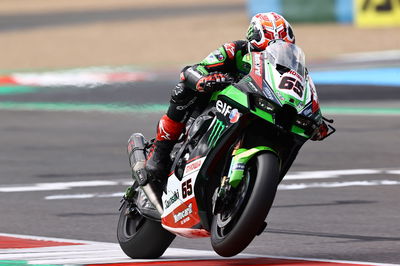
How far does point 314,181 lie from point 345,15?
64.1 ft

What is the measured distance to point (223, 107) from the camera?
7.16m

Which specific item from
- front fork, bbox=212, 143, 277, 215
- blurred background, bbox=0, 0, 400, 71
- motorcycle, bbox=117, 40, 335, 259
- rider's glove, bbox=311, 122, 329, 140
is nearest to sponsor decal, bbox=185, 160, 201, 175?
motorcycle, bbox=117, 40, 335, 259

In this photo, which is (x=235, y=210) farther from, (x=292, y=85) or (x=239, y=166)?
(x=292, y=85)

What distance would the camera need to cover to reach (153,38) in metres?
32.5

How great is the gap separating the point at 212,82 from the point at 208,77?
48mm

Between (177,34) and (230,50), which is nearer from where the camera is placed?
(230,50)

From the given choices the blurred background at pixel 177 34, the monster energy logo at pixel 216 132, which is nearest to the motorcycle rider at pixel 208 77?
the monster energy logo at pixel 216 132

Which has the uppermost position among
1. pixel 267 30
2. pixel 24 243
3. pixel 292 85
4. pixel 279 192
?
pixel 267 30

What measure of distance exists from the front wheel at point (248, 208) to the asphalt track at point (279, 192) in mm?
893

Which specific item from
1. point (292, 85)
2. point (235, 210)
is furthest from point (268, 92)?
point (235, 210)

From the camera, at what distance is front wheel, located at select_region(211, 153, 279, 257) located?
6.62 m

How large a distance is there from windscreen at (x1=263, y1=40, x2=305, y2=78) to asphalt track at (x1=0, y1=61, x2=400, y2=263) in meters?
1.29

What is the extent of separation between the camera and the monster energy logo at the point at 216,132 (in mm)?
7124

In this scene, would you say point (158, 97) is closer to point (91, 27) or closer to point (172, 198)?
point (172, 198)
